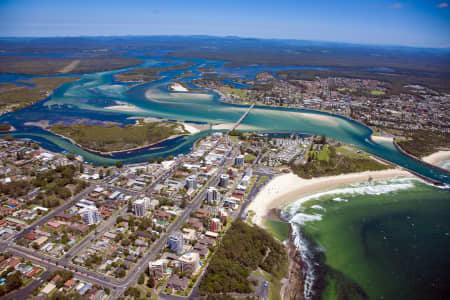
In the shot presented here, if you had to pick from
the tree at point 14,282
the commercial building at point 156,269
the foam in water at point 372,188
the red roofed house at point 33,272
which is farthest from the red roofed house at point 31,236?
the foam in water at point 372,188

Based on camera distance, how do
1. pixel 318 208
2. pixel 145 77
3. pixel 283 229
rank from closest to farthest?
pixel 283 229 < pixel 318 208 < pixel 145 77

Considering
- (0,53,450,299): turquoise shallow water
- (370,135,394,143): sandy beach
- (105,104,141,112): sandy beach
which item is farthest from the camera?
(105,104,141,112): sandy beach

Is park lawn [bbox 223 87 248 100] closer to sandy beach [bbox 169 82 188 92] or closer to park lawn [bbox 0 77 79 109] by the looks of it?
sandy beach [bbox 169 82 188 92]

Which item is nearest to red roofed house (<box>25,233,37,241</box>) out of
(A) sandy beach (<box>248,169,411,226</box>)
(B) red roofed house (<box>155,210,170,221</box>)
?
(B) red roofed house (<box>155,210,170,221</box>)

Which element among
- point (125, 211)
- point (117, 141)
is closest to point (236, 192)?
point (125, 211)

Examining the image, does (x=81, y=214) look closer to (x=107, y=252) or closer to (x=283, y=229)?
(x=107, y=252)

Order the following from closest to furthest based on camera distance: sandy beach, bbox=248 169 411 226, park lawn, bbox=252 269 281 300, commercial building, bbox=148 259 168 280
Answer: park lawn, bbox=252 269 281 300 → commercial building, bbox=148 259 168 280 → sandy beach, bbox=248 169 411 226

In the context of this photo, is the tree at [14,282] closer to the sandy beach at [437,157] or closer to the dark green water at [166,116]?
the dark green water at [166,116]
